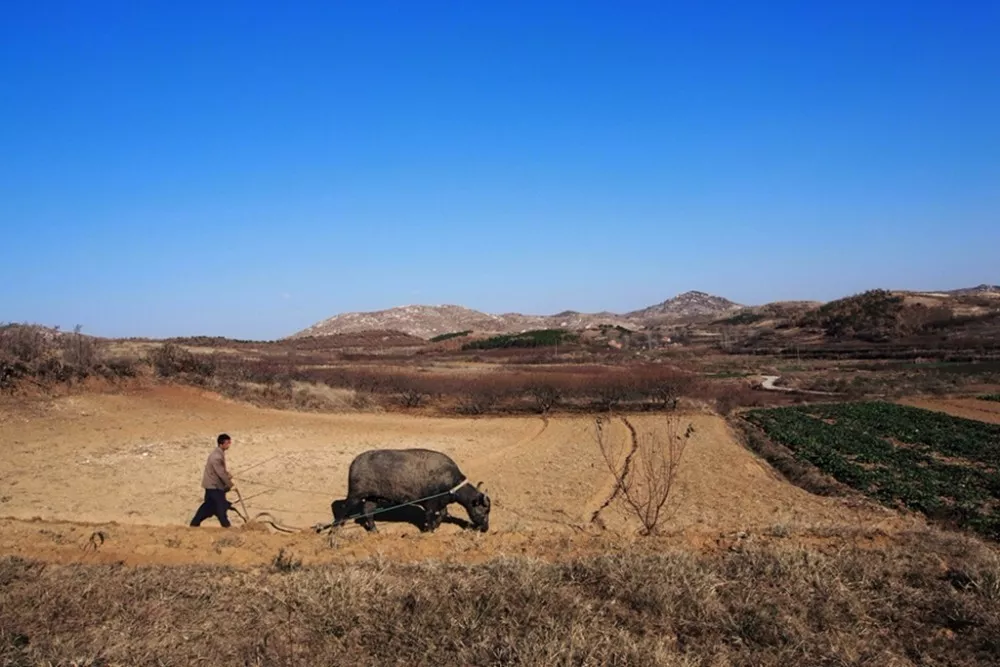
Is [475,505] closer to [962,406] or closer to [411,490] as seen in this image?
[411,490]

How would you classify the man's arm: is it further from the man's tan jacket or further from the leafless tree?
the leafless tree

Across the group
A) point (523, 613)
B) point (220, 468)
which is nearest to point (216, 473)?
point (220, 468)

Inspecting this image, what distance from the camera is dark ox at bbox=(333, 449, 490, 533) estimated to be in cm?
1220

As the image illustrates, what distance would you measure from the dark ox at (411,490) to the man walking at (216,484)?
208 cm

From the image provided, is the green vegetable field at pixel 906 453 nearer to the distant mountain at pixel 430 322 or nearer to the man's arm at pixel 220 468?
the man's arm at pixel 220 468

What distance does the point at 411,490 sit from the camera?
1228 centimetres

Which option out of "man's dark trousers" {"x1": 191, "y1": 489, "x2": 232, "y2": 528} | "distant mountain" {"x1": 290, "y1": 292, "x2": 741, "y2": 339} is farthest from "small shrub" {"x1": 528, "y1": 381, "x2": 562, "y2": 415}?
"distant mountain" {"x1": 290, "y1": 292, "x2": 741, "y2": 339}

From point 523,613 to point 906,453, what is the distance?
19248 mm

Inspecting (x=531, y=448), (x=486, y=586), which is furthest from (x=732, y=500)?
(x=486, y=586)

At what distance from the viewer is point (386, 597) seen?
5.62 meters

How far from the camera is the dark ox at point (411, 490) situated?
12195mm

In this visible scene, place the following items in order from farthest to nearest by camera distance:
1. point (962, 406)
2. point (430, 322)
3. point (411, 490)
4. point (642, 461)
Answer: point (430, 322), point (962, 406), point (642, 461), point (411, 490)

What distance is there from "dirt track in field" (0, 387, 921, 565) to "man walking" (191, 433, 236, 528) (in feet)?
2.12

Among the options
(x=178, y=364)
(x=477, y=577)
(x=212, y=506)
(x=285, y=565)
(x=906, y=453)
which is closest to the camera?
(x=477, y=577)
